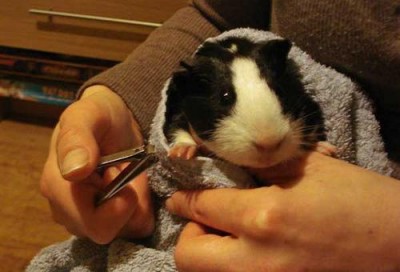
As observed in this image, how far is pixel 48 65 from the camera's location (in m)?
1.56

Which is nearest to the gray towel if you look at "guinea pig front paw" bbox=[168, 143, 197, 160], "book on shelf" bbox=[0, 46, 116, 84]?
"guinea pig front paw" bbox=[168, 143, 197, 160]

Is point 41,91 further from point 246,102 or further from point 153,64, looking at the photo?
point 246,102

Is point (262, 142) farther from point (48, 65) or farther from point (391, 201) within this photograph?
point (48, 65)

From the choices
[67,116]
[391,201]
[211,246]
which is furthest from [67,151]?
[391,201]

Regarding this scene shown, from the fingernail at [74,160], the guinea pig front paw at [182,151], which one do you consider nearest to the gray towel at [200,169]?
the guinea pig front paw at [182,151]

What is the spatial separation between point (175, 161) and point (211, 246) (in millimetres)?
120

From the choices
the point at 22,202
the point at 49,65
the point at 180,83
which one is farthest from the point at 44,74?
the point at 180,83

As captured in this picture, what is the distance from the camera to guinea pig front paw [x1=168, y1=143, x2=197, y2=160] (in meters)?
0.60

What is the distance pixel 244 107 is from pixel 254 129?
31mm

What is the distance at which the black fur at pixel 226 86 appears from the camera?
1.94ft

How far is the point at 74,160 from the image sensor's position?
1.74 feet

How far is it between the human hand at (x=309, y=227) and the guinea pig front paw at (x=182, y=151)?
0.25ft

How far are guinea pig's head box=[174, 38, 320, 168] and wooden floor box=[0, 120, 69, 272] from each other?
645mm

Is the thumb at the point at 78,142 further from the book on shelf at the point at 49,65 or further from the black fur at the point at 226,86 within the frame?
the book on shelf at the point at 49,65
